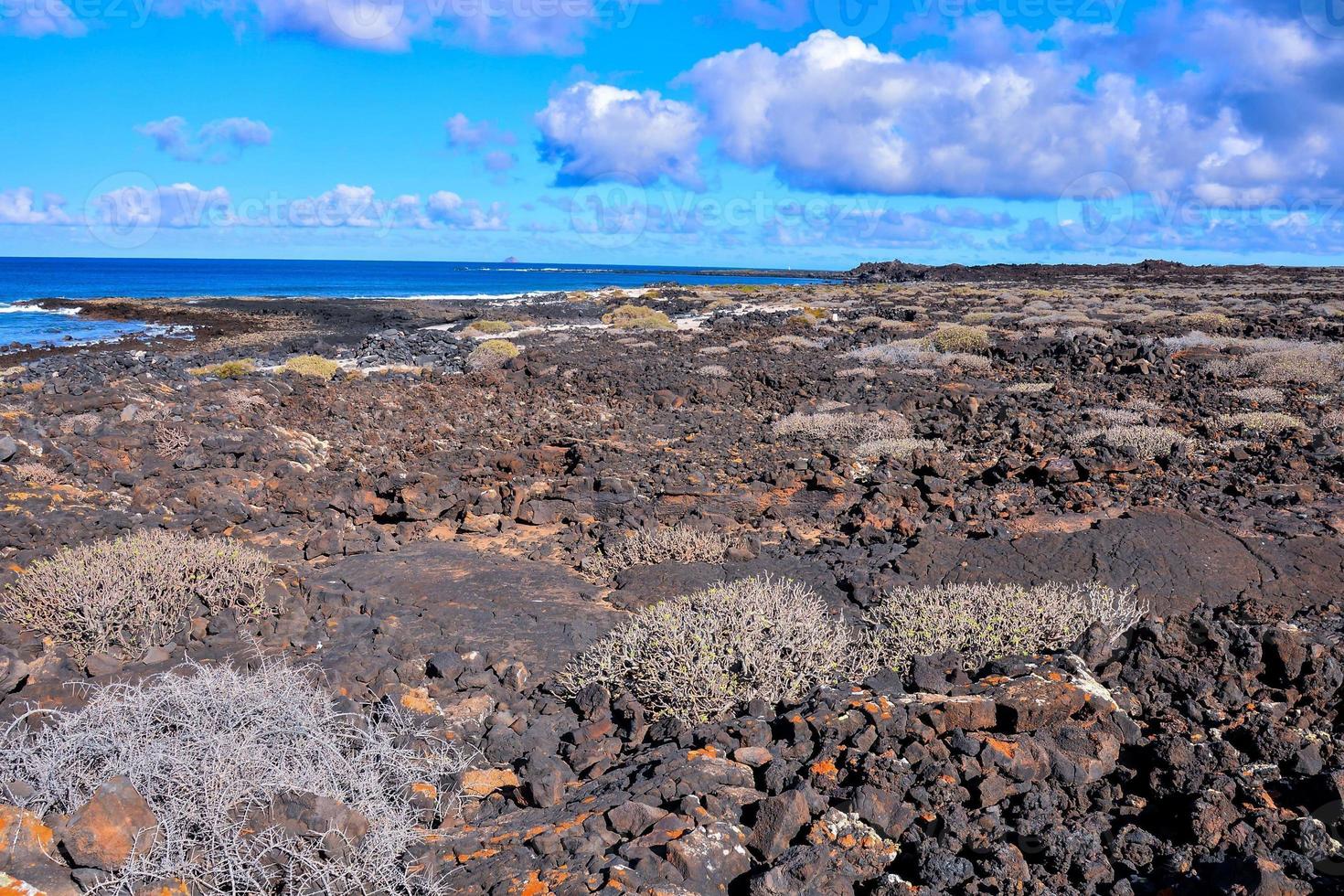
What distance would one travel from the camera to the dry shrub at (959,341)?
20.6m

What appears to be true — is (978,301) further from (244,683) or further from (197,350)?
(244,683)

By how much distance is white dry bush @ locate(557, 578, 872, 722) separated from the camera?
14.5 feet

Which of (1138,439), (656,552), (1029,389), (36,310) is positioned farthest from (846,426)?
(36,310)

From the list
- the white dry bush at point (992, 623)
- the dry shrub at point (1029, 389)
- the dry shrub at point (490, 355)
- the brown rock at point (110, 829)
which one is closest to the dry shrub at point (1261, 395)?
the dry shrub at point (1029, 389)

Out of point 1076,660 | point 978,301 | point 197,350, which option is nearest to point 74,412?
point 1076,660

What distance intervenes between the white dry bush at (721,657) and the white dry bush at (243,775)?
100 centimetres

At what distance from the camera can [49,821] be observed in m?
2.95

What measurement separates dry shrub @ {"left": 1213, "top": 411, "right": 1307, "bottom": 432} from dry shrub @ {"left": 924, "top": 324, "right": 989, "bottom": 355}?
883 cm

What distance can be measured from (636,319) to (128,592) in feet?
87.9

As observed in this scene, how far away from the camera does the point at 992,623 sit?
494 cm

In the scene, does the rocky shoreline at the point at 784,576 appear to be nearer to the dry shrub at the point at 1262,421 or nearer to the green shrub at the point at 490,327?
the dry shrub at the point at 1262,421

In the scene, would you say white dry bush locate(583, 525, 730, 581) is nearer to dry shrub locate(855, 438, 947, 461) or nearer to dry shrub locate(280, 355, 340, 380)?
dry shrub locate(855, 438, 947, 461)

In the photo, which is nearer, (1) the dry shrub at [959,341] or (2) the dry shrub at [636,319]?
(1) the dry shrub at [959,341]

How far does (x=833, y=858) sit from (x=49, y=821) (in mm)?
2728
